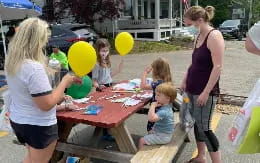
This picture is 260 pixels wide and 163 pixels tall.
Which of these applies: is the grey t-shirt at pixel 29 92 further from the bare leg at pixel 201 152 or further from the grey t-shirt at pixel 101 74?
the grey t-shirt at pixel 101 74

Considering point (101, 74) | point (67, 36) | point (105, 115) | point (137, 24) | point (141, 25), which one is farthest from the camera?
point (137, 24)

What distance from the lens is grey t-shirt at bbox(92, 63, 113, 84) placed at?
468cm

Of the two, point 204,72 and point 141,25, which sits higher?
point 204,72

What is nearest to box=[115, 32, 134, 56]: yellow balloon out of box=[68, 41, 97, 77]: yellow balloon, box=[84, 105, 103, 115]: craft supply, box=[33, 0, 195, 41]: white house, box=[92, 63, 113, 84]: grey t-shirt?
box=[92, 63, 113, 84]: grey t-shirt

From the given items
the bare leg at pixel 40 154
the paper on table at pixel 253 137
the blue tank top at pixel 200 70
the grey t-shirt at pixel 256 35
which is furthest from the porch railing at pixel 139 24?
the paper on table at pixel 253 137

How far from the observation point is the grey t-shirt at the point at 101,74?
4676 mm

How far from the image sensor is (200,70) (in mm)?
3369

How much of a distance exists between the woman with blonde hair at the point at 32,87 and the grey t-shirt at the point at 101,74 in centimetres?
196

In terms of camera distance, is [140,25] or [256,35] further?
[140,25]

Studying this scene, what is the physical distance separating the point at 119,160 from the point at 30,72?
1.37 m

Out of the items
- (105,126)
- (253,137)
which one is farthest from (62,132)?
(253,137)

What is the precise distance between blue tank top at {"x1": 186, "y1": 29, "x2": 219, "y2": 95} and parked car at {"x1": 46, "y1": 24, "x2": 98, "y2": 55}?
814 centimetres

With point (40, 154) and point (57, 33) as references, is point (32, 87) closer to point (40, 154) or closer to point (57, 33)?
point (40, 154)

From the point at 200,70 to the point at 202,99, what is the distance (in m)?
0.30
